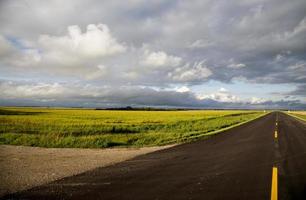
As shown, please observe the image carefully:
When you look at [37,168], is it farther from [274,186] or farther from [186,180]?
[274,186]

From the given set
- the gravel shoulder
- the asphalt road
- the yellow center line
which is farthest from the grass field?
the yellow center line

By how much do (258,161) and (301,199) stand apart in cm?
405

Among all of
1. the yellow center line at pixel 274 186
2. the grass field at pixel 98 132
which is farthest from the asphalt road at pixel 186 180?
the grass field at pixel 98 132

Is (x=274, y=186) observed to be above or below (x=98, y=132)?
above

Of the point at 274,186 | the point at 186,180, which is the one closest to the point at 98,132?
the point at 186,180

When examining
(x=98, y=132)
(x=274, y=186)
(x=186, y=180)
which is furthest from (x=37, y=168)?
(x=98, y=132)

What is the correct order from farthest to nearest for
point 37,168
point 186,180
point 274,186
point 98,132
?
1. point 98,132
2. point 37,168
3. point 186,180
4. point 274,186

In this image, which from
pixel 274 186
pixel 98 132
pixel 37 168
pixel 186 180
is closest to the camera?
pixel 274 186

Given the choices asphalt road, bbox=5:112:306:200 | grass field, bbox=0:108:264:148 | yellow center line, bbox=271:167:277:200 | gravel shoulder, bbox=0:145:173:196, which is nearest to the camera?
yellow center line, bbox=271:167:277:200

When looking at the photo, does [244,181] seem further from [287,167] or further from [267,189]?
[287,167]

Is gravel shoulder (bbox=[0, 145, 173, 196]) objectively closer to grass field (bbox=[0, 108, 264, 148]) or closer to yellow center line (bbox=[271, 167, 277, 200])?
grass field (bbox=[0, 108, 264, 148])

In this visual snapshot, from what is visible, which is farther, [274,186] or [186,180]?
[186,180]

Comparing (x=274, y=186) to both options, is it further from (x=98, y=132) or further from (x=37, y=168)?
(x=98, y=132)

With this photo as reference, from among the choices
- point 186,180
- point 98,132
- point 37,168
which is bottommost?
point 98,132
